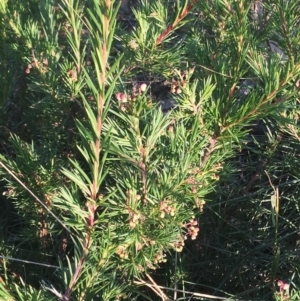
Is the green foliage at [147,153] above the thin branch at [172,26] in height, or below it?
below

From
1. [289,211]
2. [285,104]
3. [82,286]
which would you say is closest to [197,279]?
[289,211]

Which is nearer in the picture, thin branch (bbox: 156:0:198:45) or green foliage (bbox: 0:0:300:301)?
green foliage (bbox: 0:0:300:301)

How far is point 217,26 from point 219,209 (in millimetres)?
425

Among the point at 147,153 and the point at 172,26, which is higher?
the point at 172,26

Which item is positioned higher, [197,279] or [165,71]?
[165,71]

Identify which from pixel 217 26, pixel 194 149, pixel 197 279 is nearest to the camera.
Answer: pixel 194 149

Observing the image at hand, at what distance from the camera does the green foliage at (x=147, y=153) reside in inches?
29.5

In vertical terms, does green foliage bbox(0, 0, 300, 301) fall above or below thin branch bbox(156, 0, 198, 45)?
below

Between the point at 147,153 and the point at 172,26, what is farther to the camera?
the point at 172,26

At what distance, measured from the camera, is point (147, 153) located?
760mm

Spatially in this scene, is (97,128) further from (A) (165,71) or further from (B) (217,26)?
(B) (217,26)

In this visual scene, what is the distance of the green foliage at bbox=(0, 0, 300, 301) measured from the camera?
750 mm

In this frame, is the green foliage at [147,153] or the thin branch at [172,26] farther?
the thin branch at [172,26]

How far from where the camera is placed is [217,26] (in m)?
1.08
